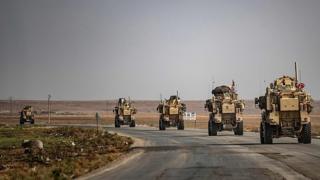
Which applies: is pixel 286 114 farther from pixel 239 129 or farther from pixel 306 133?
pixel 239 129

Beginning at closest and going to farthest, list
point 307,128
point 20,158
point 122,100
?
point 20,158
point 307,128
point 122,100

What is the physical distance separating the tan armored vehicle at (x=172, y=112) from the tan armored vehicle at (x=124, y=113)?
39.0 feet

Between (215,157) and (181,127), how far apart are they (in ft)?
136

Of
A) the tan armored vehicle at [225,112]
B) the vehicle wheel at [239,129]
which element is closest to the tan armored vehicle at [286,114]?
the tan armored vehicle at [225,112]

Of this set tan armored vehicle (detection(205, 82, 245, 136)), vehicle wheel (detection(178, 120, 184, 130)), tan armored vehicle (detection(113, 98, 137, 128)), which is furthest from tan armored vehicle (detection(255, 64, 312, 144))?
tan armored vehicle (detection(113, 98, 137, 128))

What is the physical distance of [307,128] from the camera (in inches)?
1352

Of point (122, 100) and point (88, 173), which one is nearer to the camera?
point (88, 173)

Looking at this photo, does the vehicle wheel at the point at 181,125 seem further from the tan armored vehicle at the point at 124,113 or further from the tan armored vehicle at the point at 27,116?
the tan armored vehicle at the point at 27,116

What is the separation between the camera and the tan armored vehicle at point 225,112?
4825 centimetres

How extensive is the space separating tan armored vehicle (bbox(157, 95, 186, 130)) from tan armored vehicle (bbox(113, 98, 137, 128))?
11.9m

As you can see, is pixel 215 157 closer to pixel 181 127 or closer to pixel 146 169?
pixel 146 169

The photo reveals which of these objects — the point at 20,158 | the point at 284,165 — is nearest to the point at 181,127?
the point at 20,158

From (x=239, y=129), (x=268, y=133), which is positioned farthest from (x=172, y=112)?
(x=268, y=133)

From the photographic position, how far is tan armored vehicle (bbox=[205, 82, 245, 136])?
48250mm
